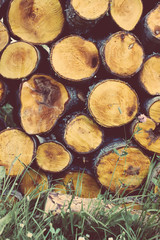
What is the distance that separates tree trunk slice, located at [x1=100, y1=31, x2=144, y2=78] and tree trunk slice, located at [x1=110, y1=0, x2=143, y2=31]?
100 mm

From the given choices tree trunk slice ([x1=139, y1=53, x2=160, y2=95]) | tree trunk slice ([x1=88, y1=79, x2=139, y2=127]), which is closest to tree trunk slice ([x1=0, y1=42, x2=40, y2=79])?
tree trunk slice ([x1=88, y1=79, x2=139, y2=127])

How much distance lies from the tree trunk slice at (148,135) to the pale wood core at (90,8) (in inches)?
A: 30.1

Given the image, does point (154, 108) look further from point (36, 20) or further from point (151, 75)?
point (36, 20)

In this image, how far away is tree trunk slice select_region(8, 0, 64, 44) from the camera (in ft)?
6.66

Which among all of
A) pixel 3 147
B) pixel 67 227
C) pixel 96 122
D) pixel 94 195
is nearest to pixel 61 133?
pixel 96 122

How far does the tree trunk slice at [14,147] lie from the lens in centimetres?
211

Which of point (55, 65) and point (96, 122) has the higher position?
point (55, 65)

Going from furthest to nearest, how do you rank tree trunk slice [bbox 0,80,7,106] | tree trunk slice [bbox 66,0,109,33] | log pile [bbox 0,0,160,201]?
tree trunk slice [bbox 0,80,7,106] < log pile [bbox 0,0,160,201] < tree trunk slice [bbox 66,0,109,33]

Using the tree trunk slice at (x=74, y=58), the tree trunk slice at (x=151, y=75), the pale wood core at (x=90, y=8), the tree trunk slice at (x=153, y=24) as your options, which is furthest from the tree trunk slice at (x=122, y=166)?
the pale wood core at (x=90, y=8)

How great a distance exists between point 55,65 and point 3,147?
2.19 feet

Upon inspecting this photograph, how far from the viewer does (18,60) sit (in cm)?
206

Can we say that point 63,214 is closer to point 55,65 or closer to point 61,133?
point 61,133

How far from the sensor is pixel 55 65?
2.04m

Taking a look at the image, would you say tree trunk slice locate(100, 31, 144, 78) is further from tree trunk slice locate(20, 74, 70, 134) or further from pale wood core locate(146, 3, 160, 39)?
tree trunk slice locate(20, 74, 70, 134)
